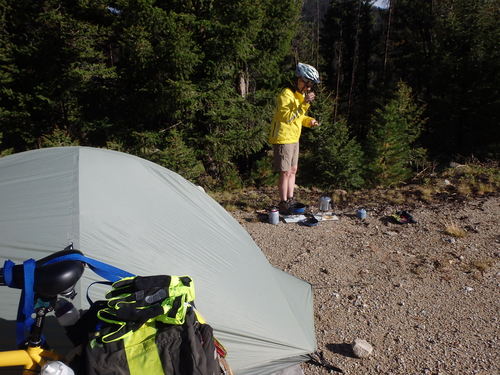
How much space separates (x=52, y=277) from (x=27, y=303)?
173 millimetres

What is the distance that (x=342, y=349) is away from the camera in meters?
3.19

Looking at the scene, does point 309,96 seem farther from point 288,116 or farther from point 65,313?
point 65,313

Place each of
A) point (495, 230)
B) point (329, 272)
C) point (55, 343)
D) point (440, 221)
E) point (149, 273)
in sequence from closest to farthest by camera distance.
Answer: point (55, 343) → point (149, 273) → point (329, 272) → point (495, 230) → point (440, 221)

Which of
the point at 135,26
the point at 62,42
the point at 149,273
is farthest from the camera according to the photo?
the point at 62,42

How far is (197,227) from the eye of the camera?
2.89m

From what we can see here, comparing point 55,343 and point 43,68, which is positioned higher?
point 43,68

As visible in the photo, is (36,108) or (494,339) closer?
(494,339)

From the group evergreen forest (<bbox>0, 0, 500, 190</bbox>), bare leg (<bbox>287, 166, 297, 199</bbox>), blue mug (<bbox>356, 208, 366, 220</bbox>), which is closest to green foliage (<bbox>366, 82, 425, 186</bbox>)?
evergreen forest (<bbox>0, 0, 500, 190</bbox>)

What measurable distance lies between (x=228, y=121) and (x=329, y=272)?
7.53 m

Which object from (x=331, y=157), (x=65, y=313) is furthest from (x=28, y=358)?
(x=331, y=157)

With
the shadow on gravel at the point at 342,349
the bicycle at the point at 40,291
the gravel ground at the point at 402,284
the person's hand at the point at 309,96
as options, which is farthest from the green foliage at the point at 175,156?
the bicycle at the point at 40,291

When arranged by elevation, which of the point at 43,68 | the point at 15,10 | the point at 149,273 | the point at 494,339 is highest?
the point at 15,10

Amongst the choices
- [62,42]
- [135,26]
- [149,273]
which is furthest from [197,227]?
[62,42]

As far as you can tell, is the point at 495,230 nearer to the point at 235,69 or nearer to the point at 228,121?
the point at 228,121
